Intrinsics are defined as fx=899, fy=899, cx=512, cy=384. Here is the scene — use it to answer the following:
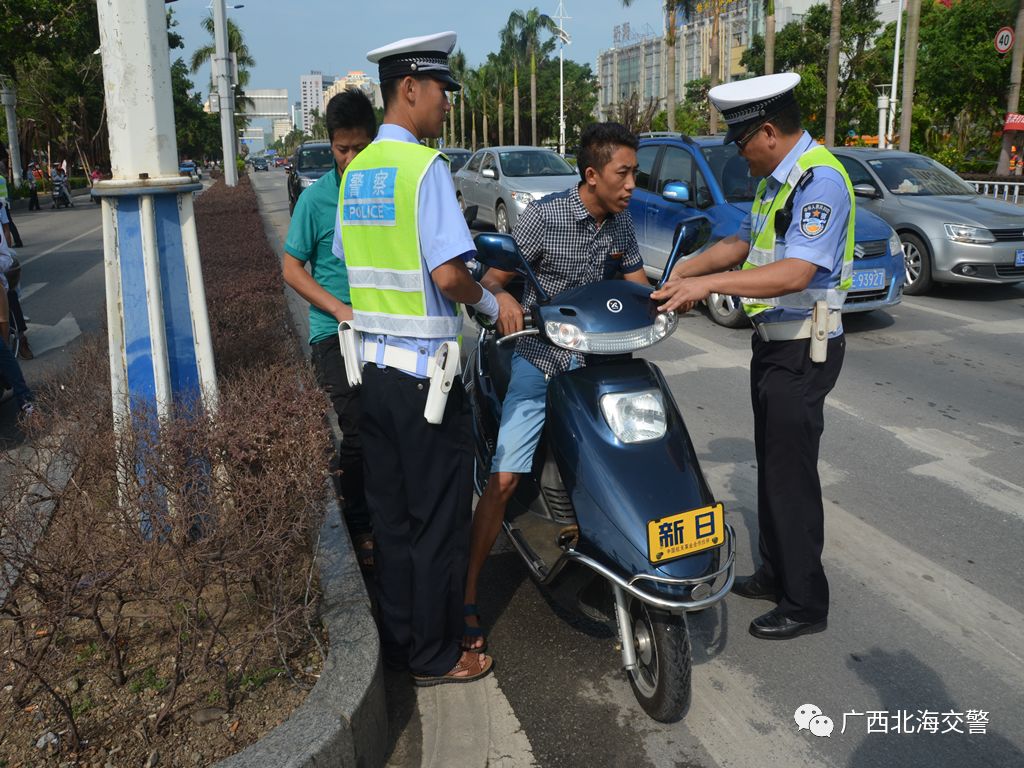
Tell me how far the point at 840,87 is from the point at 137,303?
155 feet

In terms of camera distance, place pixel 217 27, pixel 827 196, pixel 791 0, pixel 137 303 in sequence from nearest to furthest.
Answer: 1. pixel 827 196
2. pixel 137 303
3. pixel 217 27
4. pixel 791 0

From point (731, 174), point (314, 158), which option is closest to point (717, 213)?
point (731, 174)

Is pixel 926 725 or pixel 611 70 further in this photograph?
pixel 611 70

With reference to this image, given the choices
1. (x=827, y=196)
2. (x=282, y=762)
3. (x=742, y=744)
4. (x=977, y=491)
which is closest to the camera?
(x=282, y=762)

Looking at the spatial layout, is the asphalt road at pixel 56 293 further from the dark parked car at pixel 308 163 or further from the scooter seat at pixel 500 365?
the dark parked car at pixel 308 163

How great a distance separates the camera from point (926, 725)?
2.94m

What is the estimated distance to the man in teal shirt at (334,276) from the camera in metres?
3.76

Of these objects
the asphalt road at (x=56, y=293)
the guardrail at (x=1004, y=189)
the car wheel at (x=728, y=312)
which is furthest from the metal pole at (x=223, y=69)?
the car wheel at (x=728, y=312)

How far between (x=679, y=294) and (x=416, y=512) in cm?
111

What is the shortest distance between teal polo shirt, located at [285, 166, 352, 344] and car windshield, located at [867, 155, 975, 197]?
8.92 meters

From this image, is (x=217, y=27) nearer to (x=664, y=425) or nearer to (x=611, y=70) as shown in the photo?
(x=664, y=425)

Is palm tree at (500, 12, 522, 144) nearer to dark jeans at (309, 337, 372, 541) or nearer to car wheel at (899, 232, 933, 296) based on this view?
car wheel at (899, 232, 933, 296)

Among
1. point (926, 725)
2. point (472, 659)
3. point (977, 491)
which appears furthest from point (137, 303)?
point (977, 491)

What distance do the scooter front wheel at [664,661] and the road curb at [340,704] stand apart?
2.81ft
